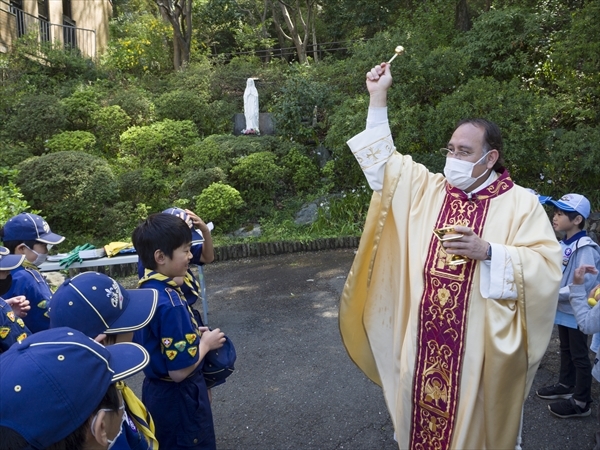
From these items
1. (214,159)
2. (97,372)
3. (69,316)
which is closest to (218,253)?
(214,159)

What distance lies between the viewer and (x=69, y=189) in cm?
993

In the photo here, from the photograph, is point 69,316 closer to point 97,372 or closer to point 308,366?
point 97,372

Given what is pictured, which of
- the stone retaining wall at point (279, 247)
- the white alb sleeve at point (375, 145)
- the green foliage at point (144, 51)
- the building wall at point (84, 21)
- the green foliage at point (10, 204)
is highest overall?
the building wall at point (84, 21)

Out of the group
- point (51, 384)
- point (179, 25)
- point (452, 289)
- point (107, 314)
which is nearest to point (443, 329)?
point (452, 289)

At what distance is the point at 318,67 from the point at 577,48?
24.3 ft

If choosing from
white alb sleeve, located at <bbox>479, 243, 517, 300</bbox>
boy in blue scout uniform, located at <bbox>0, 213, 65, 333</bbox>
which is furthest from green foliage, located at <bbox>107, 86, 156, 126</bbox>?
white alb sleeve, located at <bbox>479, 243, 517, 300</bbox>

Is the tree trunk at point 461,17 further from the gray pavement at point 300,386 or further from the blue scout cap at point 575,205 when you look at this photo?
the blue scout cap at point 575,205

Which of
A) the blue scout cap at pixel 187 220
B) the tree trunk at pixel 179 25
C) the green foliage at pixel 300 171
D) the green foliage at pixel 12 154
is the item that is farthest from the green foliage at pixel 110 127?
the blue scout cap at pixel 187 220

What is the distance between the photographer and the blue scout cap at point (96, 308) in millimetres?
2176

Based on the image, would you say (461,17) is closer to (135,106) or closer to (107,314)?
(135,106)

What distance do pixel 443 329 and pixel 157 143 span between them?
34.6ft

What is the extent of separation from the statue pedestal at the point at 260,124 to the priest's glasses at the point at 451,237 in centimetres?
1133

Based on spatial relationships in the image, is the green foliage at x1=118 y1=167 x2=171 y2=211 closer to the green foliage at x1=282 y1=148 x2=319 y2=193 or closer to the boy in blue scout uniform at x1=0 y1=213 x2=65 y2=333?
the green foliage at x1=282 y1=148 x2=319 y2=193

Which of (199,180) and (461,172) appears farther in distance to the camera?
(199,180)
